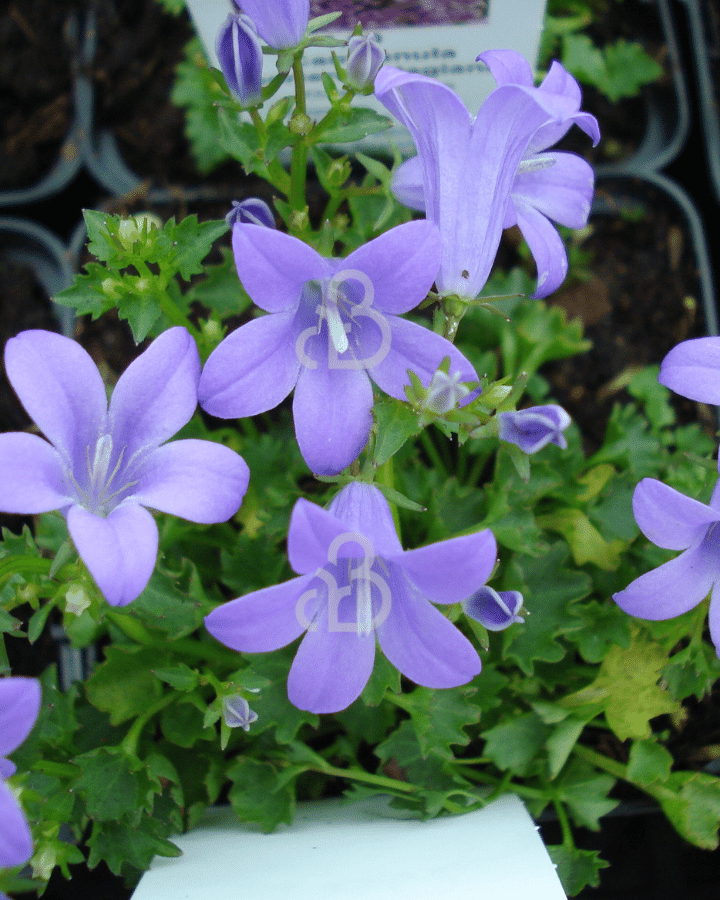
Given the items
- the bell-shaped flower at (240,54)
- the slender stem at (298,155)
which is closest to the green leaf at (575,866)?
the slender stem at (298,155)

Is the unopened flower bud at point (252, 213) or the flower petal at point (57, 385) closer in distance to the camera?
the flower petal at point (57, 385)

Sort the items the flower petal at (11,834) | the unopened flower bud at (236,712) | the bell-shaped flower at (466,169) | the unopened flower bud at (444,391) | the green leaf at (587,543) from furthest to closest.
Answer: the green leaf at (587,543) < the unopened flower bud at (236,712) < the bell-shaped flower at (466,169) < the unopened flower bud at (444,391) < the flower petal at (11,834)

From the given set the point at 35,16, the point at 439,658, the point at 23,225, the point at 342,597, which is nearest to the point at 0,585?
the point at 342,597

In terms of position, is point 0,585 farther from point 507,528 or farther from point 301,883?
point 507,528

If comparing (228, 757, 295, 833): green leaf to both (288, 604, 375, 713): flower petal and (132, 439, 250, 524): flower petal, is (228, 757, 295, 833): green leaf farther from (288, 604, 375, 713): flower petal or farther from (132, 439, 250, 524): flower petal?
(132, 439, 250, 524): flower petal

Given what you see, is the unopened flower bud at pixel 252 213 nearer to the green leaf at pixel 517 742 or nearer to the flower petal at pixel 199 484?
the flower petal at pixel 199 484

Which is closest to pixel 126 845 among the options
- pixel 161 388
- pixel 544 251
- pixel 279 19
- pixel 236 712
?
pixel 236 712

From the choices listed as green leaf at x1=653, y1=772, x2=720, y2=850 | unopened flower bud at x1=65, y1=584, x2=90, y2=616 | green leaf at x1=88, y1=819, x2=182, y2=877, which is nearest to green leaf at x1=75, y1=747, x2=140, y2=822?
green leaf at x1=88, y1=819, x2=182, y2=877
